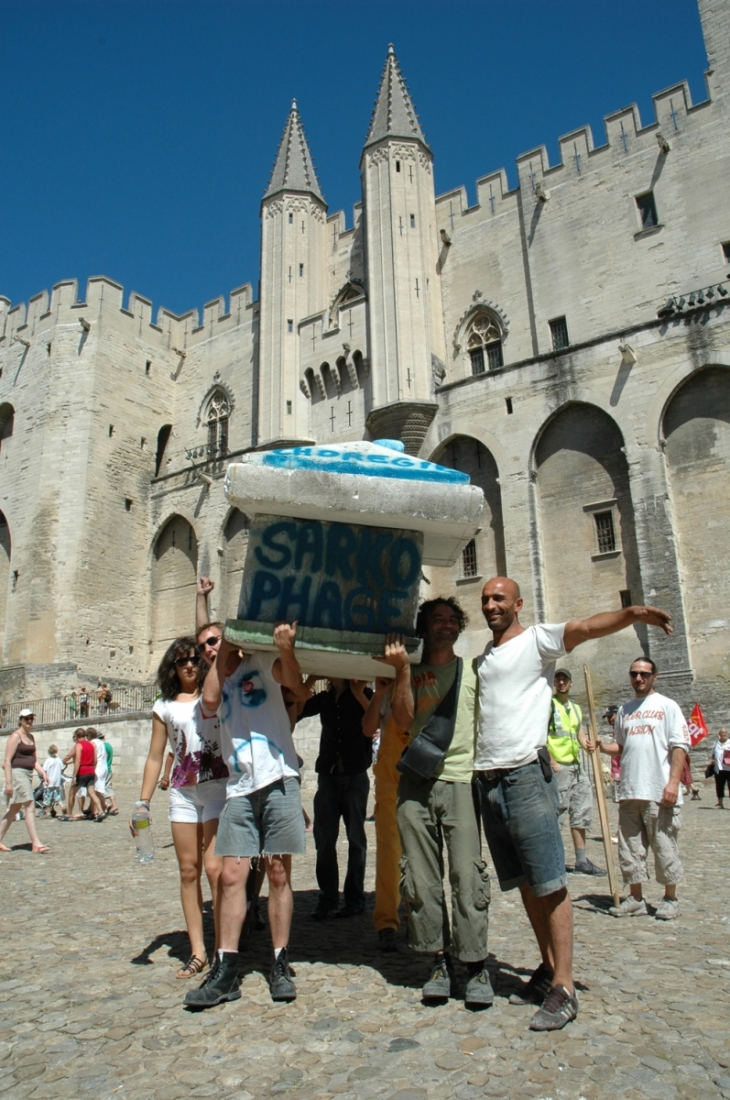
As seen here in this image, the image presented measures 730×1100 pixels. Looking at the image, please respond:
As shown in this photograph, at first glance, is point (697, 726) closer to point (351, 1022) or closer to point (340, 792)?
point (340, 792)

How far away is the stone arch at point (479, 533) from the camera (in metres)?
20.0

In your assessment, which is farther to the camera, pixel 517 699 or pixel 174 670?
pixel 174 670

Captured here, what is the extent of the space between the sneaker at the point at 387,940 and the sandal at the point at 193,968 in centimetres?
97

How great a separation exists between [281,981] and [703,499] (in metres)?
16.1

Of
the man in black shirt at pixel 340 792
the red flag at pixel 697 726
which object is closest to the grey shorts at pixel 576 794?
the man in black shirt at pixel 340 792

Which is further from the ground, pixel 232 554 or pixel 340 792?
pixel 232 554

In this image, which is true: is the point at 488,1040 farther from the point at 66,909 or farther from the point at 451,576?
the point at 451,576

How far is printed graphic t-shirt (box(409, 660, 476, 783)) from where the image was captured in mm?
3662

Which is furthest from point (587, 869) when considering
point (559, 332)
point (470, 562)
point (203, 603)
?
point (559, 332)

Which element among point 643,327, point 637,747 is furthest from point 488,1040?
point 643,327

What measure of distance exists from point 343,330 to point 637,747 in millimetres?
19968

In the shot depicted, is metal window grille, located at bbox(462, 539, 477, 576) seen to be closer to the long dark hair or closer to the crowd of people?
the crowd of people

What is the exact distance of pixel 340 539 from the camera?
386cm

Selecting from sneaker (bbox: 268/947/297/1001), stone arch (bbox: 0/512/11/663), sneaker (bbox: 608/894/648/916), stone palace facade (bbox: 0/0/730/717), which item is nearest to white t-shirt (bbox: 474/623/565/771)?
sneaker (bbox: 268/947/297/1001)
